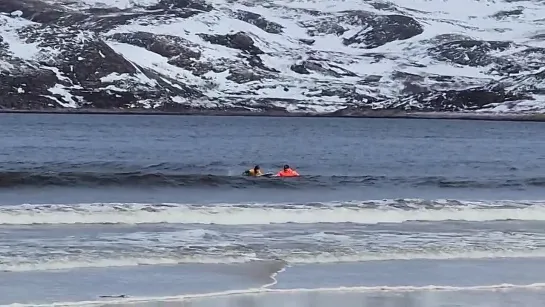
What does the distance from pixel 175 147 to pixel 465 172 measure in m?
34.1

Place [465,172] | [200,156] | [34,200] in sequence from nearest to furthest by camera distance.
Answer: [34,200] < [465,172] < [200,156]

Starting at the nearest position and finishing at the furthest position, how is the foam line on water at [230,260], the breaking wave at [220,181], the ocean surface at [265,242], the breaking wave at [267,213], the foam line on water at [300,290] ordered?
the foam line on water at [300,290]
the ocean surface at [265,242]
the foam line on water at [230,260]
the breaking wave at [267,213]
the breaking wave at [220,181]

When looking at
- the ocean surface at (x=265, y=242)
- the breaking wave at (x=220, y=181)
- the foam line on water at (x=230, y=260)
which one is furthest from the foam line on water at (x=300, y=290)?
the breaking wave at (x=220, y=181)

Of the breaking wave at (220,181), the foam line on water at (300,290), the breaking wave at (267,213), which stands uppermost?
the foam line on water at (300,290)

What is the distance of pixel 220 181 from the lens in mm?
55688

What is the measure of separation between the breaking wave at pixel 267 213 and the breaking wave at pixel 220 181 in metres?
15.0

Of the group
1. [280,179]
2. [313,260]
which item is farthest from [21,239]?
[280,179]

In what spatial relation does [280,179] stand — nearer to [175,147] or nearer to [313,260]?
[313,260]

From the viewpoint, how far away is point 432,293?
2106 cm

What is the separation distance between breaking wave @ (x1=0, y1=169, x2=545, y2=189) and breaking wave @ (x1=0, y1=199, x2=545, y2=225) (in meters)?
15.0

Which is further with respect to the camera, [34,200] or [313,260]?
[34,200]

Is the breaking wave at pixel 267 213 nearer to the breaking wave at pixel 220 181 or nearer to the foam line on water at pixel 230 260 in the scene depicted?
the foam line on water at pixel 230 260

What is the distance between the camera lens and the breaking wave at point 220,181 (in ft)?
176

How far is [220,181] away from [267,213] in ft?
64.6
